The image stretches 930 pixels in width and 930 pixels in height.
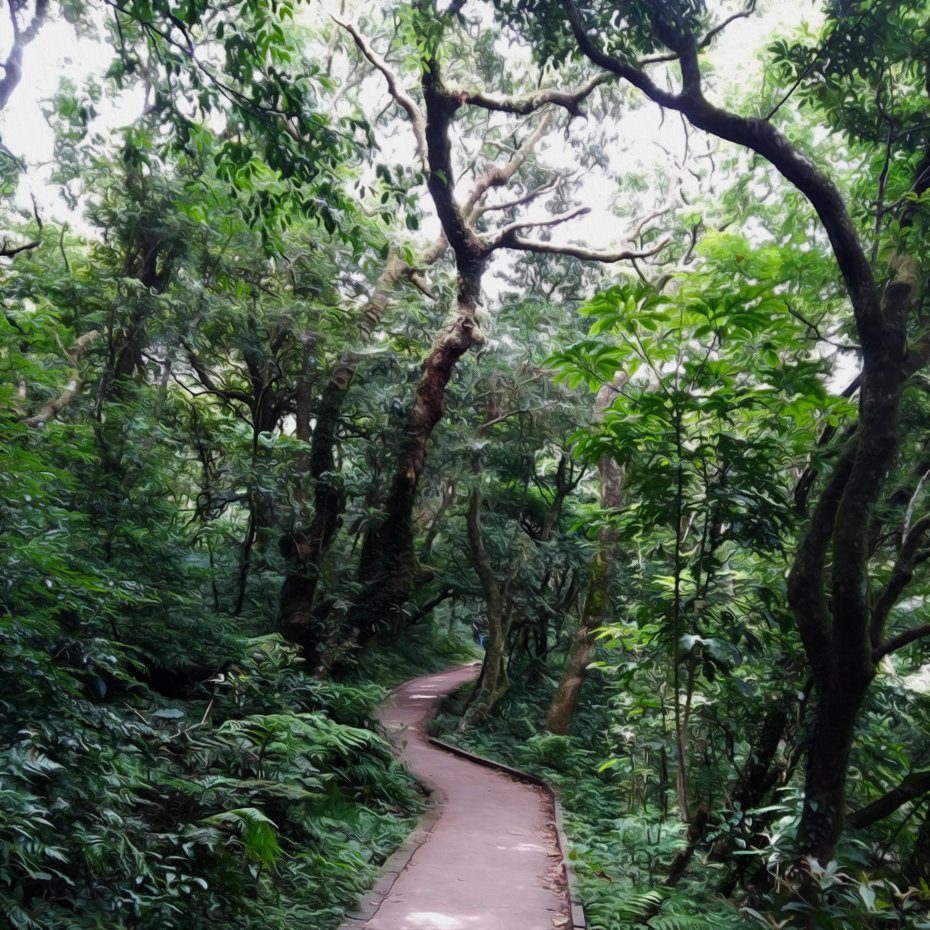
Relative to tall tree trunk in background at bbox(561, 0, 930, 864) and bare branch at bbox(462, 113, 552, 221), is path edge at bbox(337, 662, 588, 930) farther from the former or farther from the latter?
bare branch at bbox(462, 113, 552, 221)

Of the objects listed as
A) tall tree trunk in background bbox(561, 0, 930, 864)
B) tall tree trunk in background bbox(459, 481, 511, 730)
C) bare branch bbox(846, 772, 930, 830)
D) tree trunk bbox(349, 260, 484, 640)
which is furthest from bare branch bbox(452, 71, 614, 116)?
tall tree trunk in background bbox(459, 481, 511, 730)

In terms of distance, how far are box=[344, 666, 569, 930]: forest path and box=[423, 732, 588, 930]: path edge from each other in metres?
0.08

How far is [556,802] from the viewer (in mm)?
9688

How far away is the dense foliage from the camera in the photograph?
433cm

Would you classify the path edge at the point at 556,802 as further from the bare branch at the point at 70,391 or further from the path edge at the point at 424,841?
the bare branch at the point at 70,391

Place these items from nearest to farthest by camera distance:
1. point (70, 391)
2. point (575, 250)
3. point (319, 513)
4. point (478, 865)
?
point (478, 865) → point (70, 391) → point (575, 250) → point (319, 513)

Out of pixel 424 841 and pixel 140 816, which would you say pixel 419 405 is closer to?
pixel 424 841

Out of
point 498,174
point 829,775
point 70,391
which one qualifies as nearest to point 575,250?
point 498,174

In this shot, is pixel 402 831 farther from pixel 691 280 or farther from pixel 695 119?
pixel 695 119

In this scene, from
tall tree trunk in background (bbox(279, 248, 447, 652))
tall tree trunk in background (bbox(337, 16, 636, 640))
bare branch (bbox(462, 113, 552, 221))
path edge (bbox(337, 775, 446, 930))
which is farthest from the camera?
bare branch (bbox(462, 113, 552, 221))

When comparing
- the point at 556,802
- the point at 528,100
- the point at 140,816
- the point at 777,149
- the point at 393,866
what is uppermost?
the point at 528,100

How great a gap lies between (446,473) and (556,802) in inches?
259

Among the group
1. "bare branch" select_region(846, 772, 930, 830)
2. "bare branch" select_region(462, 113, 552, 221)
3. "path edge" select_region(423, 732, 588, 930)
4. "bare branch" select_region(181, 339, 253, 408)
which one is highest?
"bare branch" select_region(462, 113, 552, 221)

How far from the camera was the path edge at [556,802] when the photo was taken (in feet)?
17.7
